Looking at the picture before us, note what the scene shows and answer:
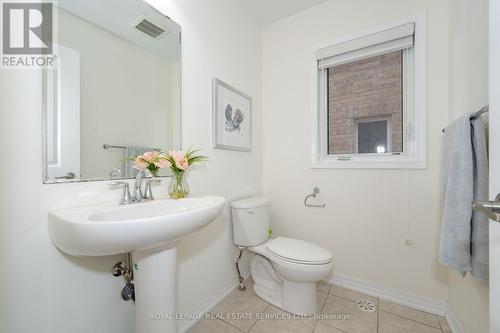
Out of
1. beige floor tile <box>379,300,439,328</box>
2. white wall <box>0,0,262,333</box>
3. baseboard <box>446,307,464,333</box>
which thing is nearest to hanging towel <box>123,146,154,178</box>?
white wall <box>0,0,262,333</box>

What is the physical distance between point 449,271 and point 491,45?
148cm

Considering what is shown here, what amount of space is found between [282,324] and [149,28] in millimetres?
1927

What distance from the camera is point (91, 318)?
0.92 m

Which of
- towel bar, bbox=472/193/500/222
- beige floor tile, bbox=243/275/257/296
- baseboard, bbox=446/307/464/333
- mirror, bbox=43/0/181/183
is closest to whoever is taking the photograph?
towel bar, bbox=472/193/500/222

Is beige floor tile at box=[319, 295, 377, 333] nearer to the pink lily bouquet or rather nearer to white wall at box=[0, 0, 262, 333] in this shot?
white wall at box=[0, 0, 262, 333]

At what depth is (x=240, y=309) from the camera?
1.48 m

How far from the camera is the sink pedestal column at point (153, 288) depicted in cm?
90

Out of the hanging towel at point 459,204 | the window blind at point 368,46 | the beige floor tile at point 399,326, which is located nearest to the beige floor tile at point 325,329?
the beige floor tile at point 399,326

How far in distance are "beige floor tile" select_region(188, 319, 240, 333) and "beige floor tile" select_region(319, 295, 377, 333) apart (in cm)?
60

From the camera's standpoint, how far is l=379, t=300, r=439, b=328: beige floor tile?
1355 millimetres

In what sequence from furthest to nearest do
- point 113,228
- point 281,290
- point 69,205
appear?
1. point 281,290
2. point 69,205
3. point 113,228

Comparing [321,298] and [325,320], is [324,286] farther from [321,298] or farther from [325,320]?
[325,320]

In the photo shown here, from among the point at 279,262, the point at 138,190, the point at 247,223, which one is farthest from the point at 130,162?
the point at 279,262

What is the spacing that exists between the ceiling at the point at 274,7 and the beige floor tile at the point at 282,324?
243 centimetres
